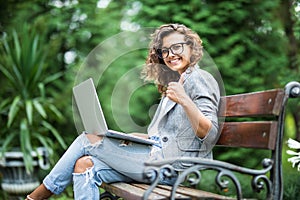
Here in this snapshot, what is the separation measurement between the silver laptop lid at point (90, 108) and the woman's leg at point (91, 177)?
0.14 meters

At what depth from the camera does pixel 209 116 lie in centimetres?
224

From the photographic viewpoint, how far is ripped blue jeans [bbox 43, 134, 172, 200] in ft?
7.44

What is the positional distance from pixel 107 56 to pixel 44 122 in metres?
0.92

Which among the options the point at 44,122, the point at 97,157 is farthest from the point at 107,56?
the point at 97,157

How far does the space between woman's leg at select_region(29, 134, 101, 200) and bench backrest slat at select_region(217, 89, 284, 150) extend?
65 centimetres

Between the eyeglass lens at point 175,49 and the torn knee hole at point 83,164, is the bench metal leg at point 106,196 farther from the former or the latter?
the eyeglass lens at point 175,49

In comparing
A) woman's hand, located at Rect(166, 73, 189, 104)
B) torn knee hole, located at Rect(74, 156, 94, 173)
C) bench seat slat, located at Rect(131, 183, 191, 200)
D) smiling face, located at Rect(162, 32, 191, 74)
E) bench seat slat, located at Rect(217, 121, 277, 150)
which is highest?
smiling face, located at Rect(162, 32, 191, 74)

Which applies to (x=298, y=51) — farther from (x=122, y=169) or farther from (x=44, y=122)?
(x=122, y=169)

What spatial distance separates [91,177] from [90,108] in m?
0.32

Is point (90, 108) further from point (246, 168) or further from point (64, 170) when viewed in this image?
point (246, 168)

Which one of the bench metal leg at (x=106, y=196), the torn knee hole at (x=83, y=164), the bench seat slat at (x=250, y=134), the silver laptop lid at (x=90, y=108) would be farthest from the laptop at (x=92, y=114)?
the bench metal leg at (x=106, y=196)

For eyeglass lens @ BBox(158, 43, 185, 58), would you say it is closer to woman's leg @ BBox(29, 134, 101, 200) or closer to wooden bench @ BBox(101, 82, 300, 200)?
wooden bench @ BBox(101, 82, 300, 200)

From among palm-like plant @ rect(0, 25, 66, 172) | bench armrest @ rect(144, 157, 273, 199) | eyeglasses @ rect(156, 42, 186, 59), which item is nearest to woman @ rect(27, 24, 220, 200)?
eyeglasses @ rect(156, 42, 186, 59)

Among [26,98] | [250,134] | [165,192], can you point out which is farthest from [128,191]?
→ [26,98]
